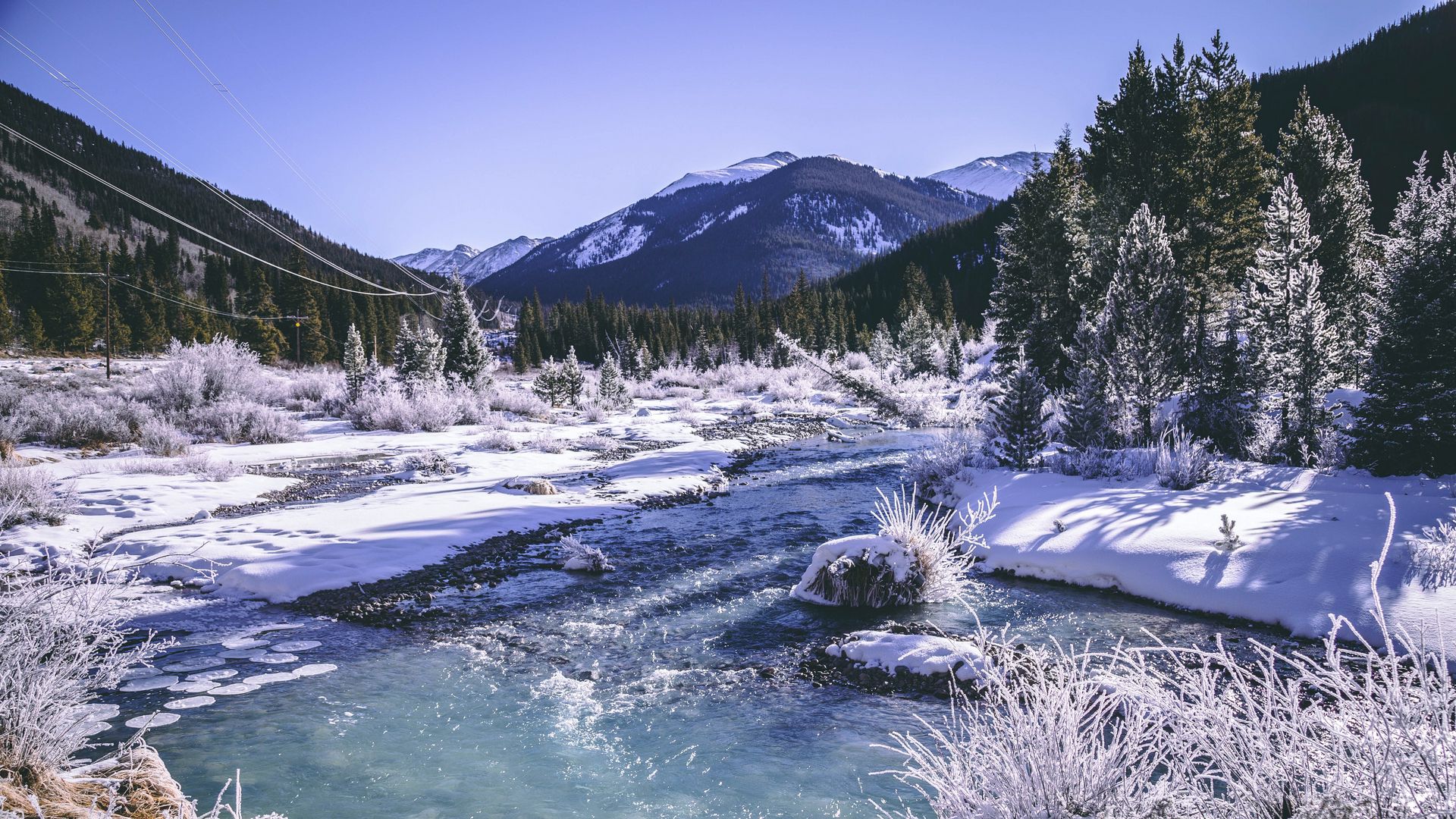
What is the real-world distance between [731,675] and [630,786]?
73.4 inches

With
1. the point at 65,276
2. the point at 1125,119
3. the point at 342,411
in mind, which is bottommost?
the point at 342,411

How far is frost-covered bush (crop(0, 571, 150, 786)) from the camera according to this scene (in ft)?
9.82

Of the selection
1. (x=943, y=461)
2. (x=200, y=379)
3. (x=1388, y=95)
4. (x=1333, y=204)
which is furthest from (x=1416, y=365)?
(x=1388, y=95)

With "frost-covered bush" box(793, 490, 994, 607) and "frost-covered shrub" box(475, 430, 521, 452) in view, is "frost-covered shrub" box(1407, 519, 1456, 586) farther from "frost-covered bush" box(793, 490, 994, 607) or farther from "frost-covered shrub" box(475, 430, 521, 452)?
"frost-covered shrub" box(475, 430, 521, 452)

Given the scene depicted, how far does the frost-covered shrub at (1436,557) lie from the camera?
21.3 feet

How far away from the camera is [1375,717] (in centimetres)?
229

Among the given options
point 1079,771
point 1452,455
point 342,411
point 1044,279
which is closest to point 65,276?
point 342,411

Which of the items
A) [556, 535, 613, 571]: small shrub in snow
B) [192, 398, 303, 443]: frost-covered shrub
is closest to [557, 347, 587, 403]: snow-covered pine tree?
[192, 398, 303, 443]: frost-covered shrub

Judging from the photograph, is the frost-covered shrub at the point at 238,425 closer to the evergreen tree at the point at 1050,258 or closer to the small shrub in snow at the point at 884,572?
the small shrub in snow at the point at 884,572

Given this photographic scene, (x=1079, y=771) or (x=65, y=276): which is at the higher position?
(x=65, y=276)

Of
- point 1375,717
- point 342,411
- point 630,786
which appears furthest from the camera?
point 342,411

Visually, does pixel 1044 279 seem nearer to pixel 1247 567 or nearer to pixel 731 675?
pixel 1247 567

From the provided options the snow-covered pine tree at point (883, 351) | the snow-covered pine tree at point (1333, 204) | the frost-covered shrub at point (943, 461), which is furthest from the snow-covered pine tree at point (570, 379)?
the snow-covered pine tree at point (1333, 204)

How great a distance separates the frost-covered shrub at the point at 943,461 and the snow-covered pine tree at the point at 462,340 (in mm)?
22840
